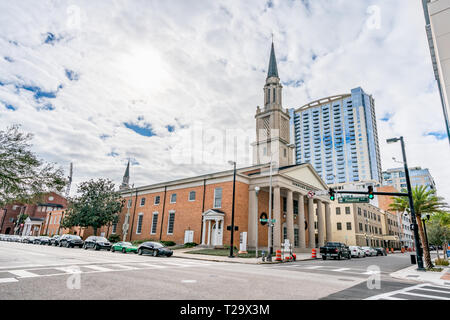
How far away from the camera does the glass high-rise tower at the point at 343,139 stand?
5635 inches

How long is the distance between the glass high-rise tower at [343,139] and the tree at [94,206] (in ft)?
371

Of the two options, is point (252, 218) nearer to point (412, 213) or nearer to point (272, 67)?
point (412, 213)

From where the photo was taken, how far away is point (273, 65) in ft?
172

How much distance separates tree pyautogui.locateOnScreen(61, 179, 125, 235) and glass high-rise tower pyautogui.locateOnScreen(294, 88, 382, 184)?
112994 millimetres

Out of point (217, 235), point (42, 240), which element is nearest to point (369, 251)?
point (217, 235)

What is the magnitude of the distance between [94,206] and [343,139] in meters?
139

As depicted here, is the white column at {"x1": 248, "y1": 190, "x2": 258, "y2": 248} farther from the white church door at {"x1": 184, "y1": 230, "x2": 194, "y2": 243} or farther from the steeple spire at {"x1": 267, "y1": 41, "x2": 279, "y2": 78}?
the steeple spire at {"x1": 267, "y1": 41, "x2": 279, "y2": 78}

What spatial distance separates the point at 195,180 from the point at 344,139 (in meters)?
132

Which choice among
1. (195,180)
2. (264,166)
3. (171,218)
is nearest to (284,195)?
(264,166)

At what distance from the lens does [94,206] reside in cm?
→ 4634

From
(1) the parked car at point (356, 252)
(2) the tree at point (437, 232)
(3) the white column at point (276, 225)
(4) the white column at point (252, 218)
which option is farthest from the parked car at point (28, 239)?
(2) the tree at point (437, 232)

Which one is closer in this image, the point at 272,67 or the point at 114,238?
the point at 114,238
